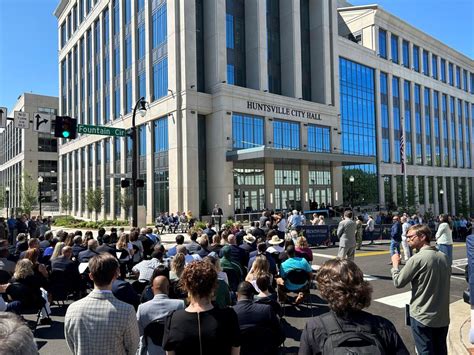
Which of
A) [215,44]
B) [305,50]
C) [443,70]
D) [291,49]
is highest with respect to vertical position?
[443,70]

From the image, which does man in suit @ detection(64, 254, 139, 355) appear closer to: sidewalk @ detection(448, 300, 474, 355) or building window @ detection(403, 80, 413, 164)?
sidewalk @ detection(448, 300, 474, 355)

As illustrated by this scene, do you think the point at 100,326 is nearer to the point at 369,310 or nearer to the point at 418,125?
the point at 369,310

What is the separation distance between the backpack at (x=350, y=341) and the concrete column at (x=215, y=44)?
31.9m

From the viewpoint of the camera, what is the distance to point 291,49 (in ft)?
125

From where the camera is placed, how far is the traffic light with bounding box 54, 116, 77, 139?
1638cm

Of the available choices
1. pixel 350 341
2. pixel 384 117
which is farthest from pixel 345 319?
pixel 384 117

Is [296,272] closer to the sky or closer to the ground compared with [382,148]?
closer to the ground

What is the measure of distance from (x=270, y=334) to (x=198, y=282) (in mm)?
1642

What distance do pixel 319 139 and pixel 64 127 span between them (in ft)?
92.8

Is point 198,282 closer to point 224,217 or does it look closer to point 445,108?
point 224,217

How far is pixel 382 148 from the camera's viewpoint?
5112 centimetres

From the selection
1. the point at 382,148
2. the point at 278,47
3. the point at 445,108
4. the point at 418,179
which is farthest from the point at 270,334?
the point at 445,108

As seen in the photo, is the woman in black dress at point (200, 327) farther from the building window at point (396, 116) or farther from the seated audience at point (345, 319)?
the building window at point (396, 116)

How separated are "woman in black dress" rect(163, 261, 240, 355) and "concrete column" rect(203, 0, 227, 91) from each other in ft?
102
